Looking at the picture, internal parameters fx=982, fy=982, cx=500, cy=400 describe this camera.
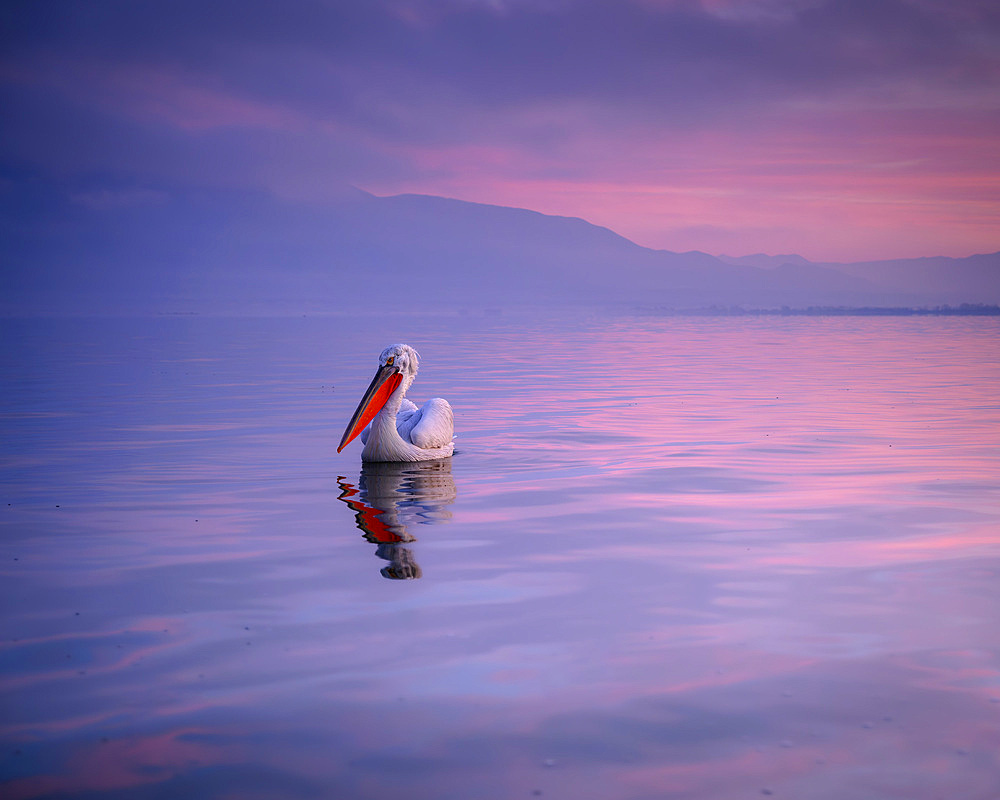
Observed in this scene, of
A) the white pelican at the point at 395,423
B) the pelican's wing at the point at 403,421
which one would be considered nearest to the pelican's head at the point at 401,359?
the white pelican at the point at 395,423

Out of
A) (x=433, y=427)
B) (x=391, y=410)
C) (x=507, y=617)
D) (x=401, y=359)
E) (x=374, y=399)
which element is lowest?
(x=507, y=617)

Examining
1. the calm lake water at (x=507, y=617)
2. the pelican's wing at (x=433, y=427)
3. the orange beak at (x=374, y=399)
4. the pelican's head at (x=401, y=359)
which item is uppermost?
the pelican's head at (x=401, y=359)

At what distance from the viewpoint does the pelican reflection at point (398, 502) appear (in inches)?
310

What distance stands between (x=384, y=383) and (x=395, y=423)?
612 mm

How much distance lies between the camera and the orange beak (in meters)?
12.4

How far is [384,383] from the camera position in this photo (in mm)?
12602

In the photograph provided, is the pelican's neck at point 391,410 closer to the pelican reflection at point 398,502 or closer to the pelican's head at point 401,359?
the pelican's head at point 401,359

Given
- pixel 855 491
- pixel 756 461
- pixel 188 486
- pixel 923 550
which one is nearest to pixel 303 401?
pixel 188 486

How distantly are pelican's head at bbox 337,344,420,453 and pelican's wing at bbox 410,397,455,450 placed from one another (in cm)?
43

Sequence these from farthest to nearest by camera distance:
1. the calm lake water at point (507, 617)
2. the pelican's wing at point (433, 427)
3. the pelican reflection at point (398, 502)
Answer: the pelican's wing at point (433, 427)
the pelican reflection at point (398, 502)
the calm lake water at point (507, 617)

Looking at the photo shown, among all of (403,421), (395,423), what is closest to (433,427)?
(395,423)

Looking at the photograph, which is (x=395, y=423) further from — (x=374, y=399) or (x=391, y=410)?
(x=374, y=399)

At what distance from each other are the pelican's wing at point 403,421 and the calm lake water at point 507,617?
63 cm

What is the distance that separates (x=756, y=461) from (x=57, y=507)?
310 inches
